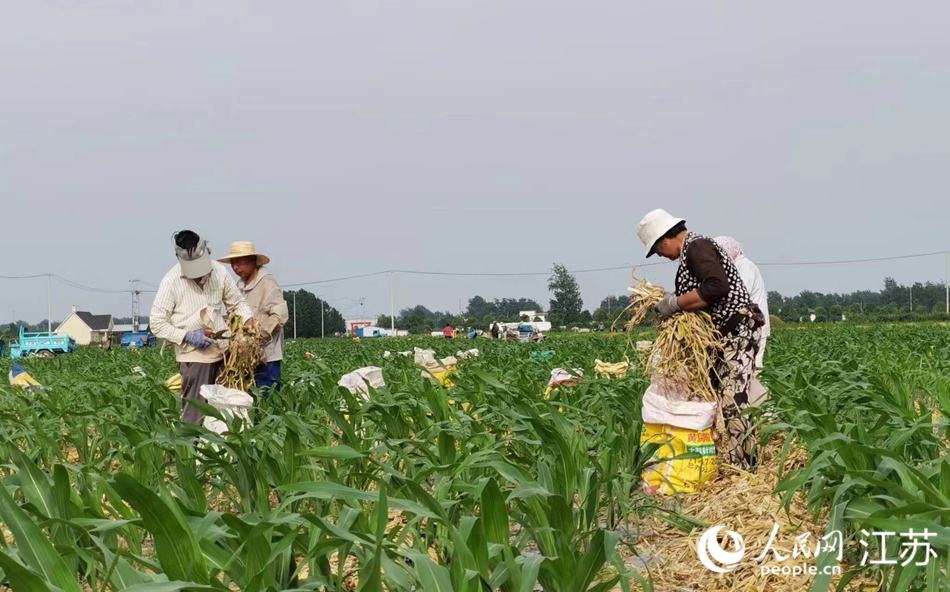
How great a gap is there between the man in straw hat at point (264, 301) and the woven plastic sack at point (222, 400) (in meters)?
0.67

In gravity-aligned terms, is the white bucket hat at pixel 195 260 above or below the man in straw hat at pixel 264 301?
above

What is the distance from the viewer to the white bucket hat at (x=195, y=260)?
555 centimetres

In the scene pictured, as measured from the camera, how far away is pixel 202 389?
17.7ft

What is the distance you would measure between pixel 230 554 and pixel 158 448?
209cm

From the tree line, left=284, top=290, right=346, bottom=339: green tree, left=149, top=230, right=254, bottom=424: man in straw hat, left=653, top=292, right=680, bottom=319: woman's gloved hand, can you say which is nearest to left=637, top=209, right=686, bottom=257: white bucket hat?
left=653, top=292, right=680, bottom=319: woman's gloved hand

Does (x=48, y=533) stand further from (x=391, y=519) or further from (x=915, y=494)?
(x=915, y=494)

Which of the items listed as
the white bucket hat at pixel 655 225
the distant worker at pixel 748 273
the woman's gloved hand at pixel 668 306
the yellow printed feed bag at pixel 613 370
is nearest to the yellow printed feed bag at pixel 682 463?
the woman's gloved hand at pixel 668 306

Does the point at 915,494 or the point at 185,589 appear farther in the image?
the point at 915,494

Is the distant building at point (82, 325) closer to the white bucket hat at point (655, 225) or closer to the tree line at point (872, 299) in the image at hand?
the tree line at point (872, 299)

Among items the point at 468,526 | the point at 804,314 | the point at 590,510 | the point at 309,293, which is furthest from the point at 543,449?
the point at 309,293

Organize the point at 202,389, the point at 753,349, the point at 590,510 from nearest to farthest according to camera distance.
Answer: the point at 590,510 < the point at 753,349 < the point at 202,389

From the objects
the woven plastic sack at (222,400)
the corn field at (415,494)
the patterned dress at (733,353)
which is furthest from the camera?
the woven plastic sack at (222,400)

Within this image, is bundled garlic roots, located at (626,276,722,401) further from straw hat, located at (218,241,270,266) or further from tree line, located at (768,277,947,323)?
tree line, located at (768,277,947,323)

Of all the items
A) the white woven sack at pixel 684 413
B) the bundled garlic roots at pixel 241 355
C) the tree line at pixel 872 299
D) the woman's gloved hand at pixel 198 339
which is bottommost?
the tree line at pixel 872 299
